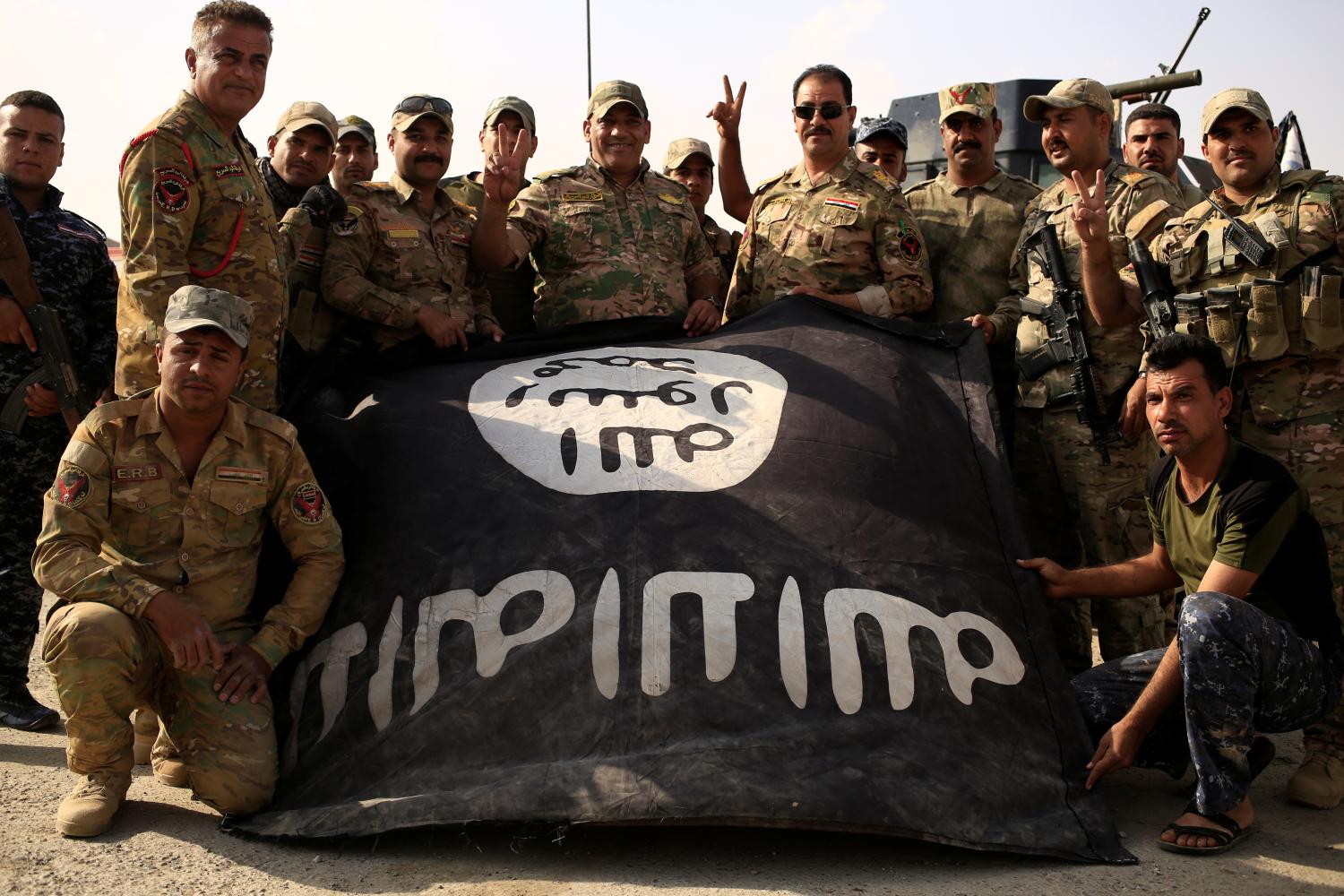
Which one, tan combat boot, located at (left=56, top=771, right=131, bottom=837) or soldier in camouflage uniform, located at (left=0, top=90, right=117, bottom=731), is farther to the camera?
soldier in camouflage uniform, located at (left=0, top=90, right=117, bottom=731)

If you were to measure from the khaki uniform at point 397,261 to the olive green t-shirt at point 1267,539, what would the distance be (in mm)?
2664

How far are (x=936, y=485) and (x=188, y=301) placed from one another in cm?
222

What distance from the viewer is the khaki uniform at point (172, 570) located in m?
3.28

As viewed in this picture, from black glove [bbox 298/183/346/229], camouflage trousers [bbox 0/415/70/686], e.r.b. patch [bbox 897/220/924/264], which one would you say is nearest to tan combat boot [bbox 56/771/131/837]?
camouflage trousers [bbox 0/415/70/686]

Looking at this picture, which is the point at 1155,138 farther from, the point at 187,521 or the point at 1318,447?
the point at 187,521

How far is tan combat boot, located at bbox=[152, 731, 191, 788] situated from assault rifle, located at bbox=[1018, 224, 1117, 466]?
3125mm

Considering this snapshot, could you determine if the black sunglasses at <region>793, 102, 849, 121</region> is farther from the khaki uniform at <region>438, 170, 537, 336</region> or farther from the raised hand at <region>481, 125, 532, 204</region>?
the khaki uniform at <region>438, 170, 537, 336</region>

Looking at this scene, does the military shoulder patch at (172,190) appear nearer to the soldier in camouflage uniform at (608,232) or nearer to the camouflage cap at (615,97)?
the soldier in camouflage uniform at (608,232)

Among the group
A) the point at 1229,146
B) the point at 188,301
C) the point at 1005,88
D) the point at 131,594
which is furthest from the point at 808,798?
the point at 1005,88

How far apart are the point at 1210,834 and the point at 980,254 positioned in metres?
2.57

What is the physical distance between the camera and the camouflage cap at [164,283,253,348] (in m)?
3.47

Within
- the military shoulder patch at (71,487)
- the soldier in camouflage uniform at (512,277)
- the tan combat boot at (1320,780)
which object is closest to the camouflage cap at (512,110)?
the soldier in camouflage uniform at (512,277)

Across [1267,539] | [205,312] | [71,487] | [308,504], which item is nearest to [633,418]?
[308,504]

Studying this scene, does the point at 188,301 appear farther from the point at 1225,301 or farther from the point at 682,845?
the point at 1225,301
